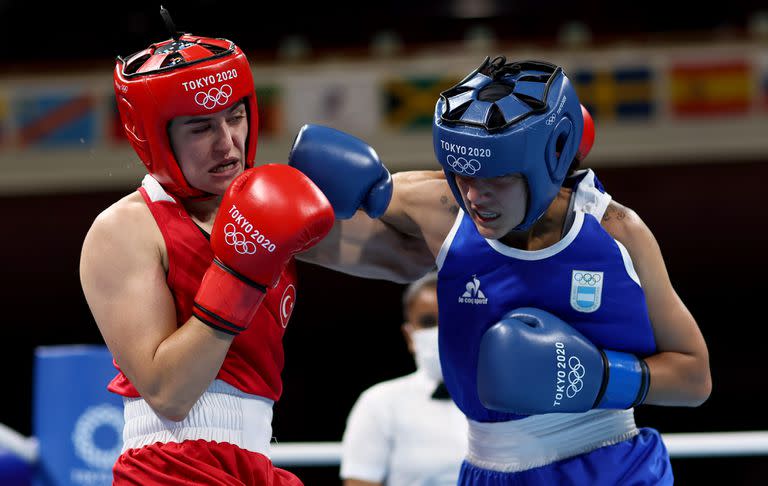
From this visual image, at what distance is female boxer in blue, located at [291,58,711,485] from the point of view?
1976 millimetres

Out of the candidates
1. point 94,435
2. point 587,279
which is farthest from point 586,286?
point 94,435

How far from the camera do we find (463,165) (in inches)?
A: 76.9

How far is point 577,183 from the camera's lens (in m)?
2.22

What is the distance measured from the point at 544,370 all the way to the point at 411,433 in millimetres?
1542

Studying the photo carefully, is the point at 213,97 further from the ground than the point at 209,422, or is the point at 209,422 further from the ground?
the point at 213,97

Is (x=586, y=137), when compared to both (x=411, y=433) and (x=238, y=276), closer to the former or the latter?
(x=238, y=276)

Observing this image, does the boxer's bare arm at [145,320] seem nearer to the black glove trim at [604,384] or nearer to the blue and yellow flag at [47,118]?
the black glove trim at [604,384]

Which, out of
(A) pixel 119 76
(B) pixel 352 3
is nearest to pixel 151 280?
(A) pixel 119 76

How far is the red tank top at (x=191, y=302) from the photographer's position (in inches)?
74.2

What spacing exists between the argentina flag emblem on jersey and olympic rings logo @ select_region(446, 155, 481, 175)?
34 cm

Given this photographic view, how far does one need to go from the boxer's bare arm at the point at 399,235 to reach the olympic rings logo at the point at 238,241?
1.86ft

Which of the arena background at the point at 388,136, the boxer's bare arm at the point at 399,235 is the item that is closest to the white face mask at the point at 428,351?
the boxer's bare arm at the point at 399,235

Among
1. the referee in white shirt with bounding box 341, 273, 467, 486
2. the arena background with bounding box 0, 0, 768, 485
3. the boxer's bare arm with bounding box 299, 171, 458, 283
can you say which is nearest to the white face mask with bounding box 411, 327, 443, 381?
the referee in white shirt with bounding box 341, 273, 467, 486

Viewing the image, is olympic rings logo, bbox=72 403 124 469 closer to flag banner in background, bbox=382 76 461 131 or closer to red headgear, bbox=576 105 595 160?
red headgear, bbox=576 105 595 160
